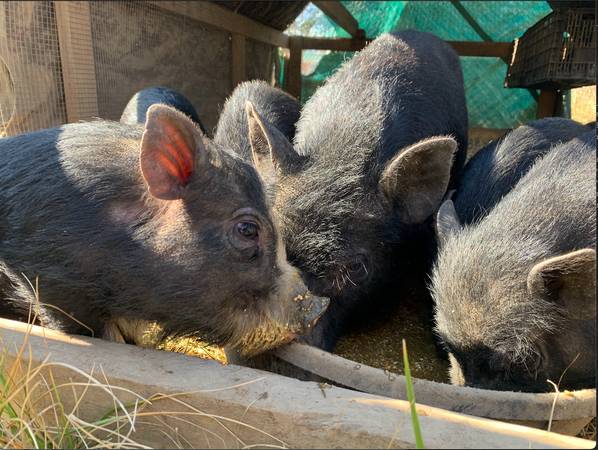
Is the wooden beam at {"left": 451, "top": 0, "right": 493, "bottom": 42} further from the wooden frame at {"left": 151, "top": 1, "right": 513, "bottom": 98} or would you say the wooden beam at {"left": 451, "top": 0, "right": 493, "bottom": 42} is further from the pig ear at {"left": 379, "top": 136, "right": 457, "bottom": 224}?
the pig ear at {"left": 379, "top": 136, "right": 457, "bottom": 224}

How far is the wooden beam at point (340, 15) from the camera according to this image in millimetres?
Result: 7943

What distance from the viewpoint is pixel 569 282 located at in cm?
208

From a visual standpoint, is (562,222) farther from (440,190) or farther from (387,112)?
(387,112)

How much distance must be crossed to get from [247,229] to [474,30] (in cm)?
909

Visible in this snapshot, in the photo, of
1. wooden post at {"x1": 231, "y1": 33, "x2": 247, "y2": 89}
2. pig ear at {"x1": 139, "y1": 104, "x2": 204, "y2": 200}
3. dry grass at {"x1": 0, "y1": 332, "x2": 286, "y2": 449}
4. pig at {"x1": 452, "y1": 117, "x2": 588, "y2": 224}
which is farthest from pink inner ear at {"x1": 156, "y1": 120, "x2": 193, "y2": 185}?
wooden post at {"x1": 231, "y1": 33, "x2": 247, "y2": 89}

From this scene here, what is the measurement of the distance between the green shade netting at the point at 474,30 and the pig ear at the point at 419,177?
6.82 metres

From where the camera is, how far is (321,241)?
2691 mm

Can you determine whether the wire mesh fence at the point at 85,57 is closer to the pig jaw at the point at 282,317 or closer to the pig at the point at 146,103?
the pig at the point at 146,103

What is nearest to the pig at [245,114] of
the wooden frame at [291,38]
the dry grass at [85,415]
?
the wooden frame at [291,38]

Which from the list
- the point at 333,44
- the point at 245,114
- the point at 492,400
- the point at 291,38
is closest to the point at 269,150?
the point at 245,114

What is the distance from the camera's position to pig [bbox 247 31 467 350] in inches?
107

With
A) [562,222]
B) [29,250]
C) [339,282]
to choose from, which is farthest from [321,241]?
[29,250]

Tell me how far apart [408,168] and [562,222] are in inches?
34.6

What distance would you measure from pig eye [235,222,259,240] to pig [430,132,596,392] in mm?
878
